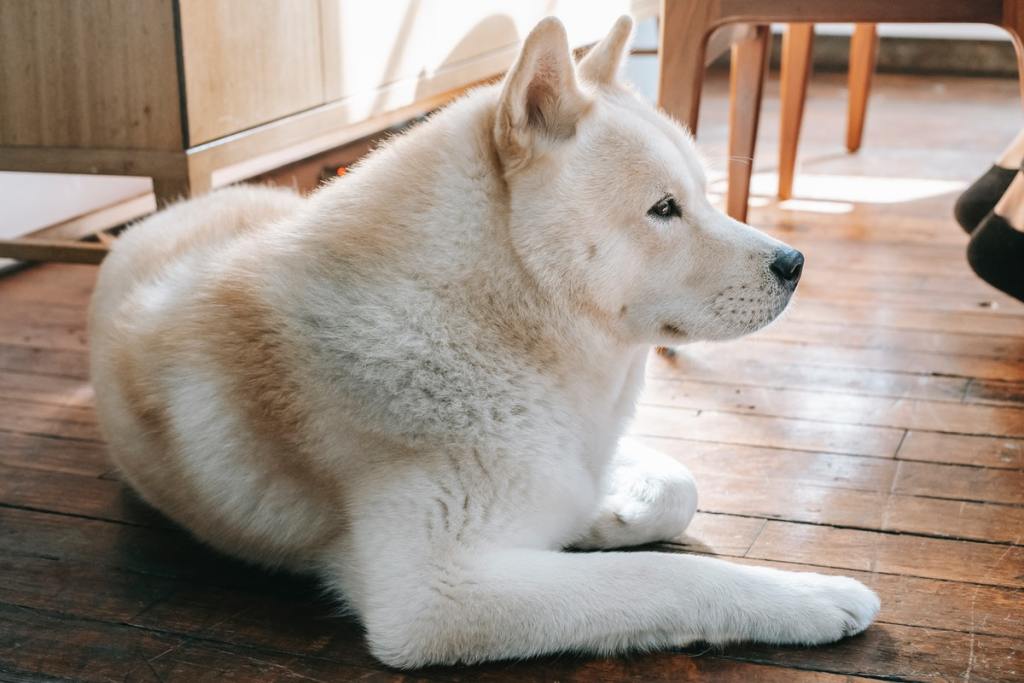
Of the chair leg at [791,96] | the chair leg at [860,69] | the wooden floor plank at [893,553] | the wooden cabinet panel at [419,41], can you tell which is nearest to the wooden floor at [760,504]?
the wooden floor plank at [893,553]

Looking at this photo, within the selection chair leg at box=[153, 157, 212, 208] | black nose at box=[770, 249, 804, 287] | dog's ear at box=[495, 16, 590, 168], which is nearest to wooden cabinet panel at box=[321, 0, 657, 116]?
chair leg at box=[153, 157, 212, 208]

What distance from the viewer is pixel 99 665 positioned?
1201mm

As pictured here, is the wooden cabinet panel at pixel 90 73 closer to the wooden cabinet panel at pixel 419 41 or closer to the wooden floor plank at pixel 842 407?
the wooden cabinet panel at pixel 419 41

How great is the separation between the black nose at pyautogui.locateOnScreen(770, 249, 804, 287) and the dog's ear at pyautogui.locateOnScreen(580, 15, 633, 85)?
11.7 inches

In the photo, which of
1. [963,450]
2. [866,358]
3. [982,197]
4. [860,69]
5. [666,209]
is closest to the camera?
[666,209]

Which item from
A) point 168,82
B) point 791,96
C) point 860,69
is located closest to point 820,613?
point 168,82

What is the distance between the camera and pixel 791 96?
3262 mm

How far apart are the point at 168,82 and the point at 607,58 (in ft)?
2.56

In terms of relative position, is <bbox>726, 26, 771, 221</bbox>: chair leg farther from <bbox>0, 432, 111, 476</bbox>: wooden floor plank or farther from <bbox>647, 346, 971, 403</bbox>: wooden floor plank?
<bbox>0, 432, 111, 476</bbox>: wooden floor plank

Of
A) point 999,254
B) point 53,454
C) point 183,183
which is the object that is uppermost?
point 183,183

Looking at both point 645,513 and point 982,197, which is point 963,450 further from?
point 982,197

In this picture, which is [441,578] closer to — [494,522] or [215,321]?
[494,522]

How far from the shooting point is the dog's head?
122 cm

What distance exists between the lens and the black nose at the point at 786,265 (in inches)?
51.7
